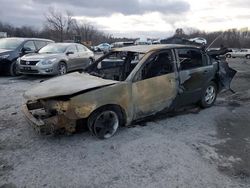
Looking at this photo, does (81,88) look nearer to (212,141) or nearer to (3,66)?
(212,141)

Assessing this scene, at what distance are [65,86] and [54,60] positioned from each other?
6824 millimetres

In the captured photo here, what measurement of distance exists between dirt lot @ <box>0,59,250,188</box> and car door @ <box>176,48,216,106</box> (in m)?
0.50

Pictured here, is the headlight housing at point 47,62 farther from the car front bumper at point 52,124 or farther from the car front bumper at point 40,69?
the car front bumper at point 52,124

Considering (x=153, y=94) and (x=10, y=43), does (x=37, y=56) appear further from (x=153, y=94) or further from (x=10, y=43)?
(x=153, y=94)

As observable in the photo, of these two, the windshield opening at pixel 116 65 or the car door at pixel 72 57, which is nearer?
the windshield opening at pixel 116 65

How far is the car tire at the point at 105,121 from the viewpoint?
5.10 m

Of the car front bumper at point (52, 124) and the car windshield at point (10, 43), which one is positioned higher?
the car windshield at point (10, 43)

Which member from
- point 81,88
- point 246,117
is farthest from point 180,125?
point 81,88

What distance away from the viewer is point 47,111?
5.32 m

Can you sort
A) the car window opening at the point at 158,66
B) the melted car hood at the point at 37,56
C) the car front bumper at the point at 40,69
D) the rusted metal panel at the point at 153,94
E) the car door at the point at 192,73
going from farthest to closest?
the melted car hood at the point at 37,56 → the car front bumper at the point at 40,69 → the car door at the point at 192,73 → the car window opening at the point at 158,66 → the rusted metal panel at the point at 153,94

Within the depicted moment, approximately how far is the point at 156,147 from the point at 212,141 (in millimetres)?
1035

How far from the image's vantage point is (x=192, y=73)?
6617 mm

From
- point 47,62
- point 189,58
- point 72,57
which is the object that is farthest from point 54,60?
point 189,58

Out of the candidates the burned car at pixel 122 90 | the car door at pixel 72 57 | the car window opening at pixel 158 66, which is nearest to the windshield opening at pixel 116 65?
the burned car at pixel 122 90
